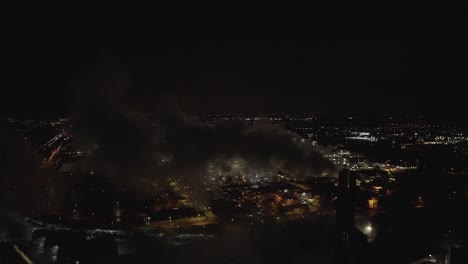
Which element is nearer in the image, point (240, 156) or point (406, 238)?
point (406, 238)

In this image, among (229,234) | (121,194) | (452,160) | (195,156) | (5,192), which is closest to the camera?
(229,234)

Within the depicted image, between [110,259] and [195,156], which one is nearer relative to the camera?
[110,259]

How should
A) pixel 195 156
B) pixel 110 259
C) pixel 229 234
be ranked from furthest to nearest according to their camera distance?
pixel 195 156 < pixel 229 234 < pixel 110 259

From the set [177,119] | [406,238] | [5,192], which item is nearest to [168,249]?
[406,238]

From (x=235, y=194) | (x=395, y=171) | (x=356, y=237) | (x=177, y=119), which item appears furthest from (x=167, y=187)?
(x=395, y=171)

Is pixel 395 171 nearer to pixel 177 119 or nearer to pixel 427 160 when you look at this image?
pixel 427 160

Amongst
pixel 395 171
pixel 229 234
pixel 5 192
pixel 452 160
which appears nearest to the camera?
pixel 229 234

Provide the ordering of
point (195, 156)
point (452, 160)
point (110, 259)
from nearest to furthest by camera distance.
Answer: point (110, 259) → point (195, 156) → point (452, 160)

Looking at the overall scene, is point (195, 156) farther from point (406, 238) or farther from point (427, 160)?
point (427, 160)

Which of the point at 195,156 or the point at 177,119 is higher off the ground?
the point at 177,119
